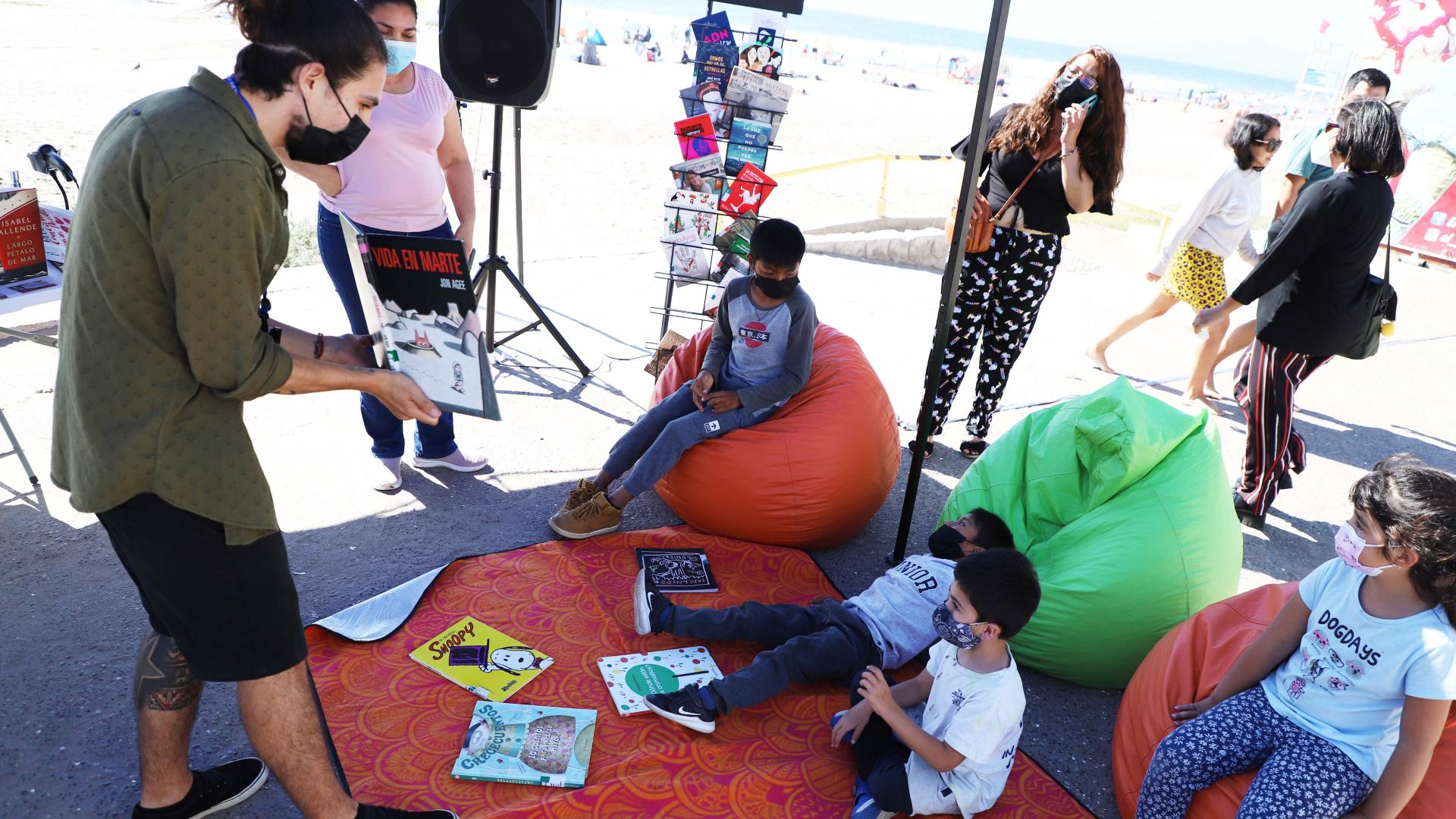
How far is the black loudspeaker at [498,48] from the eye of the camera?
12.5 feet

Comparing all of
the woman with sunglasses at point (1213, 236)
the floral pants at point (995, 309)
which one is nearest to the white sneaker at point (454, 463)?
the floral pants at point (995, 309)

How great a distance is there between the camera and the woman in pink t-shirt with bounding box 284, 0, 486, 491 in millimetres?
3023

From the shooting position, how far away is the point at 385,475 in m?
3.49

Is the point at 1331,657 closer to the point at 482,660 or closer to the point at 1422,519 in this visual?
the point at 1422,519

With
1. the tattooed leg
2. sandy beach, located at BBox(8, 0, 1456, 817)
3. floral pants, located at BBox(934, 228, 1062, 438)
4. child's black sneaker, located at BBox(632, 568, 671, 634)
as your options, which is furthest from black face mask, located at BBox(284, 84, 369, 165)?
floral pants, located at BBox(934, 228, 1062, 438)

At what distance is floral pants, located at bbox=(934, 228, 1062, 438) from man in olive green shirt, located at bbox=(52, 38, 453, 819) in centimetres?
275

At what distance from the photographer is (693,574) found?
306 centimetres

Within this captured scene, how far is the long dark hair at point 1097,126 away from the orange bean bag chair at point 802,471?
1.28 m

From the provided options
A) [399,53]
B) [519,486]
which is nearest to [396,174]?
[399,53]

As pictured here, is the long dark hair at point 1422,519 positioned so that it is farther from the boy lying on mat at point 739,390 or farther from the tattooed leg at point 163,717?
the tattooed leg at point 163,717

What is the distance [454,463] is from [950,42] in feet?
309

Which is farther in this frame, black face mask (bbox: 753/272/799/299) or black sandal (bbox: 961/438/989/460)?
black sandal (bbox: 961/438/989/460)

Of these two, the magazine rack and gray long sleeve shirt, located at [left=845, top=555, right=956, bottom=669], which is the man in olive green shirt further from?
the magazine rack

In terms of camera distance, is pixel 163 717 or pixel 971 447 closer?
pixel 163 717
